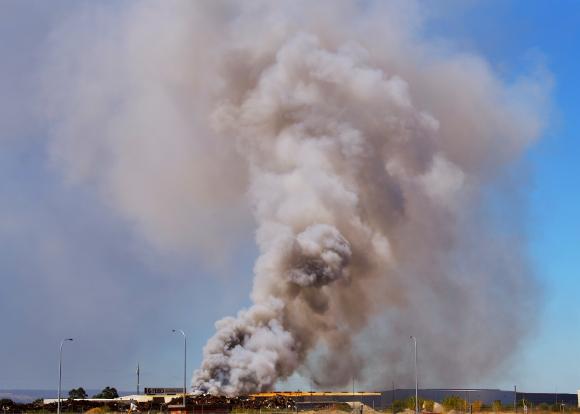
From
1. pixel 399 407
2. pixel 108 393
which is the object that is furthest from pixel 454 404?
pixel 108 393

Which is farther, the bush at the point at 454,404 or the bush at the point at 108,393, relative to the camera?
the bush at the point at 108,393

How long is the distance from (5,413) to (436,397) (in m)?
91.0

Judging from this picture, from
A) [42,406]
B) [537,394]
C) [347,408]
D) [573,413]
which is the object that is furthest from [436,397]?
[42,406]

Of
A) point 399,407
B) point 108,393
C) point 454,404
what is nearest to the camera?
point 454,404

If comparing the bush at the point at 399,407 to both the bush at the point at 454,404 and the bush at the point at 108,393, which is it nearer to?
the bush at the point at 454,404

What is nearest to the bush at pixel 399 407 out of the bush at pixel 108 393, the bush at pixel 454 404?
the bush at pixel 454 404

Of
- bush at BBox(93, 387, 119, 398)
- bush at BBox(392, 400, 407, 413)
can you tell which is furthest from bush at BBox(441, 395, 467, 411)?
bush at BBox(93, 387, 119, 398)

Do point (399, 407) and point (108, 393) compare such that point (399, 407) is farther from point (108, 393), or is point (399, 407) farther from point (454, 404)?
point (108, 393)

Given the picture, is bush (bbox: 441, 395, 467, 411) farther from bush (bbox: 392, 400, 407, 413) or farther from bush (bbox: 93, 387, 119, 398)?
bush (bbox: 93, 387, 119, 398)

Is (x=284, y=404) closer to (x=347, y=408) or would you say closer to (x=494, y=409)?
(x=347, y=408)

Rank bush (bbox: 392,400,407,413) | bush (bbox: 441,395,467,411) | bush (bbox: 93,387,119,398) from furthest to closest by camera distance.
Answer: bush (bbox: 93,387,119,398), bush (bbox: 441,395,467,411), bush (bbox: 392,400,407,413)

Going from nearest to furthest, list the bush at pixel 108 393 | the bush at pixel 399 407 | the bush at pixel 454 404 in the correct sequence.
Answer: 1. the bush at pixel 399 407
2. the bush at pixel 454 404
3. the bush at pixel 108 393

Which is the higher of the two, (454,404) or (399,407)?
(454,404)

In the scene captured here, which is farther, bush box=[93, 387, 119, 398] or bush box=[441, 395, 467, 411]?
bush box=[93, 387, 119, 398]
